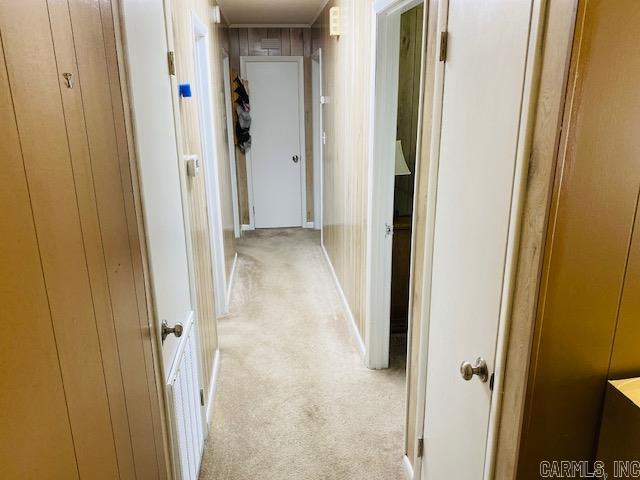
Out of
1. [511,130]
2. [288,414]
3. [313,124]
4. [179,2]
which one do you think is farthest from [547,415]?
[313,124]

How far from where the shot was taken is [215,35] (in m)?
3.84

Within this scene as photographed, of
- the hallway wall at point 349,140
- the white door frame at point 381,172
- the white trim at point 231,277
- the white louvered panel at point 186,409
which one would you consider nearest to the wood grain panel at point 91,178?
the white louvered panel at point 186,409

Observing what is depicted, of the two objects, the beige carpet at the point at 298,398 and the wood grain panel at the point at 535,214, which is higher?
the wood grain panel at the point at 535,214

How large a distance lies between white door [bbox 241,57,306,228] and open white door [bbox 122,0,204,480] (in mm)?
3959

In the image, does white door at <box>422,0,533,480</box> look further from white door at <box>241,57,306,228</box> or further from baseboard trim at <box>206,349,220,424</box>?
white door at <box>241,57,306,228</box>

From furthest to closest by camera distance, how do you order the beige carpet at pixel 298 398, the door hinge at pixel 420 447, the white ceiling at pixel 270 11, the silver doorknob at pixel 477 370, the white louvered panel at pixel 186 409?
the white ceiling at pixel 270 11, the beige carpet at pixel 298 398, the door hinge at pixel 420 447, the white louvered panel at pixel 186 409, the silver doorknob at pixel 477 370

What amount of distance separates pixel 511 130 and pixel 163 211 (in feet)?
3.62

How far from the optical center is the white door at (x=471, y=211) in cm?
110

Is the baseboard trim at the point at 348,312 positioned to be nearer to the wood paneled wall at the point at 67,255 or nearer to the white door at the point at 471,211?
the white door at the point at 471,211

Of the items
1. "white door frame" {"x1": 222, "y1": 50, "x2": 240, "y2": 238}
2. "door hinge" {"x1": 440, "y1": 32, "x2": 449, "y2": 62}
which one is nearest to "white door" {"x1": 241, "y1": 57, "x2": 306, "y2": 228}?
"white door frame" {"x1": 222, "y1": 50, "x2": 240, "y2": 238}

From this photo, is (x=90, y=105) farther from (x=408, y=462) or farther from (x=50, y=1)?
(x=408, y=462)

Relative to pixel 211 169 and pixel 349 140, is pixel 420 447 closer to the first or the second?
pixel 349 140

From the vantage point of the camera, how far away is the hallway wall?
2.78m

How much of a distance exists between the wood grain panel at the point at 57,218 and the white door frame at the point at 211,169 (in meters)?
2.11
